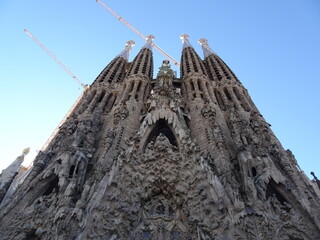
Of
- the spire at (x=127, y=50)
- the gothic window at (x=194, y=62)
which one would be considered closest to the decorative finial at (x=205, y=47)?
the gothic window at (x=194, y=62)

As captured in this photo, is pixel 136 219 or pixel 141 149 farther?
pixel 141 149

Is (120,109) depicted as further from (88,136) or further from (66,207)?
(66,207)

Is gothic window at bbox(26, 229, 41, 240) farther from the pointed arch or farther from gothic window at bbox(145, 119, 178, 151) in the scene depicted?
gothic window at bbox(145, 119, 178, 151)

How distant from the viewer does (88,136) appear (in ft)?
42.7

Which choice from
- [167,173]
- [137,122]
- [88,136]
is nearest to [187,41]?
[137,122]

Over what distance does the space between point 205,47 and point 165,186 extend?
23483 mm

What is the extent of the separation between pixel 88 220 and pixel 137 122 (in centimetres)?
774

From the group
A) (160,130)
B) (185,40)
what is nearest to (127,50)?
(185,40)

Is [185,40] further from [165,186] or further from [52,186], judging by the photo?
[52,186]

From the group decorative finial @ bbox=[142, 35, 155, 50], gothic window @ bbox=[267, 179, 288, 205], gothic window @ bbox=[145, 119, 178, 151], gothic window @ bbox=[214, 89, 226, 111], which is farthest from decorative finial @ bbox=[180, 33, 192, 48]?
gothic window @ bbox=[267, 179, 288, 205]

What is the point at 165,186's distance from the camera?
1038 cm

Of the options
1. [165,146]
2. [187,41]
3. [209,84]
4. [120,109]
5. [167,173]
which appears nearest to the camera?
[167,173]

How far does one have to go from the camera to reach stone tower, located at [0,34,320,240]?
8266 millimetres

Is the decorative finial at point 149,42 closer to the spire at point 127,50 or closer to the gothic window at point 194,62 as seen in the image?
the spire at point 127,50
